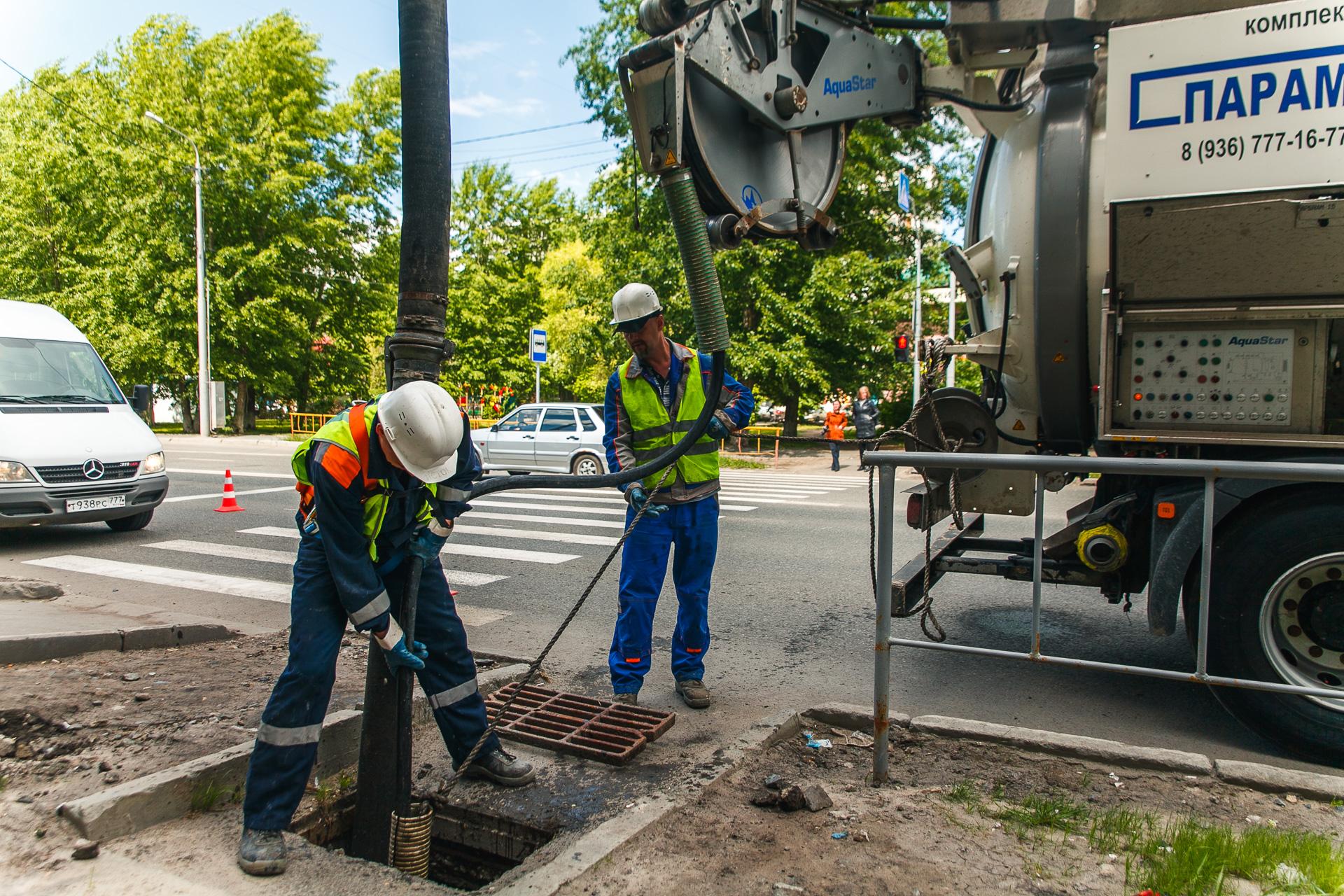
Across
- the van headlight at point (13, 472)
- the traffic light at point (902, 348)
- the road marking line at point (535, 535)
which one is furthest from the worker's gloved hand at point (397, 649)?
the traffic light at point (902, 348)

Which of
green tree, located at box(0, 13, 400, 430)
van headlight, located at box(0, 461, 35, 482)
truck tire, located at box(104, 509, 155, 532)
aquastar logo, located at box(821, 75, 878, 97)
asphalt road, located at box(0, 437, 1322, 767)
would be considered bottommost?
asphalt road, located at box(0, 437, 1322, 767)

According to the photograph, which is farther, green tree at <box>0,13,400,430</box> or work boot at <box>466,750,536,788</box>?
green tree at <box>0,13,400,430</box>

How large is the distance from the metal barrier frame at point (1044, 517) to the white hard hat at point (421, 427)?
147 cm

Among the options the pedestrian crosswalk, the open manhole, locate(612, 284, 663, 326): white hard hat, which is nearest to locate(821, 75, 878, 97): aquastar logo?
locate(612, 284, 663, 326): white hard hat

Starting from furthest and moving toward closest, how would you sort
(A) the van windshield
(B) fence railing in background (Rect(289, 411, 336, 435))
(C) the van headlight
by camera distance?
(B) fence railing in background (Rect(289, 411, 336, 435)) → (A) the van windshield → (C) the van headlight

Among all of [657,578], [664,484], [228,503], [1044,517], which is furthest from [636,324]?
[228,503]

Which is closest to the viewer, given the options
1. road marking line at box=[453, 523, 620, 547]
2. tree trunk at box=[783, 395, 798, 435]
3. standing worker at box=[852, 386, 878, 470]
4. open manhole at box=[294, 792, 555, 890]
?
open manhole at box=[294, 792, 555, 890]

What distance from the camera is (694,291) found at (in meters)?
3.04

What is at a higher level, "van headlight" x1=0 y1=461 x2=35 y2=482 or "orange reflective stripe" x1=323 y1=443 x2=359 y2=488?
"orange reflective stripe" x1=323 y1=443 x2=359 y2=488

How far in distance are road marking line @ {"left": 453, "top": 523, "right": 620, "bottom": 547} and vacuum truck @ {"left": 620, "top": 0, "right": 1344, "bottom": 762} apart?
16.9 feet

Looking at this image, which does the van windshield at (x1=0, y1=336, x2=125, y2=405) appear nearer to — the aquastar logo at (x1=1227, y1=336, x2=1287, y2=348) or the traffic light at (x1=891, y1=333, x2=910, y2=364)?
the traffic light at (x1=891, y1=333, x2=910, y2=364)

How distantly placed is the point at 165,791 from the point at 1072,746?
3271 mm

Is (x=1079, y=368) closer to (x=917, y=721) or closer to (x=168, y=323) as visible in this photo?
(x=917, y=721)

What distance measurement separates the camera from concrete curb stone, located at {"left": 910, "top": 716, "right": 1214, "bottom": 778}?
3.32m
